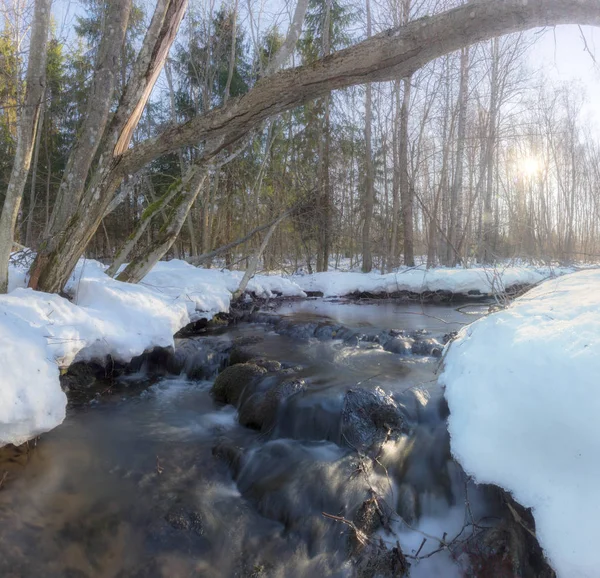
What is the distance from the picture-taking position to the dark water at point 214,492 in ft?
7.89

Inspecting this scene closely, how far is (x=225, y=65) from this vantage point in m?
15.5

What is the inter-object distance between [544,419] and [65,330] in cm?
401

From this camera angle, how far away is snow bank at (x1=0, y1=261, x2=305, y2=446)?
9.02 feet

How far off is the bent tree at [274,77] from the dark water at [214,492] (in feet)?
6.73

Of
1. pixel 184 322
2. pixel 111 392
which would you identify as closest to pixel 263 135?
pixel 184 322

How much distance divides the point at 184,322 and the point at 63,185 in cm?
249

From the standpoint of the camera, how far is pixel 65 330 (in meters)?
3.71

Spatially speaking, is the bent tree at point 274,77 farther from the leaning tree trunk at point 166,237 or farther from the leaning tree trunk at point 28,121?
the leaning tree trunk at point 166,237

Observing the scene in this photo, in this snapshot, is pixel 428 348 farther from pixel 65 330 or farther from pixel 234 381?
pixel 65 330

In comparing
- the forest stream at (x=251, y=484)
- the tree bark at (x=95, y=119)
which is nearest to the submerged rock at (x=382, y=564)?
the forest stream at (x=251, y=484)

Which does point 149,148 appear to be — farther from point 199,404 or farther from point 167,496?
point 167,496

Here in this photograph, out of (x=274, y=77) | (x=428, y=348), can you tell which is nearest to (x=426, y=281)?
Answer: (x=428, y=348)

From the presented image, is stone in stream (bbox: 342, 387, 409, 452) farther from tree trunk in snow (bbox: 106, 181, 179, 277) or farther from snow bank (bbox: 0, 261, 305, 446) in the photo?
tree trunk in snow (bbox: 106, 181, 179, 277)

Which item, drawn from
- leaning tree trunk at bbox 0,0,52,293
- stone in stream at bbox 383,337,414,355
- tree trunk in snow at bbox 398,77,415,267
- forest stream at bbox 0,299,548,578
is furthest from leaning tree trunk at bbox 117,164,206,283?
tree trunk in snow at bbox 398,77,415,267
